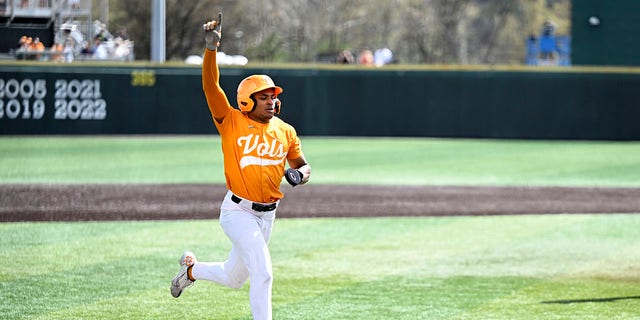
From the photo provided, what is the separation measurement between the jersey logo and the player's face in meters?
0.16

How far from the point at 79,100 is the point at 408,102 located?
311 inches

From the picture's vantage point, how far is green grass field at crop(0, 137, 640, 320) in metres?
8.13

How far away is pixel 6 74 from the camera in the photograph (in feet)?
A: 77.8

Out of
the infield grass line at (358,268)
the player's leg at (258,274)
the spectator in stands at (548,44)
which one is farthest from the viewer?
the spectator in stands at (548,44)

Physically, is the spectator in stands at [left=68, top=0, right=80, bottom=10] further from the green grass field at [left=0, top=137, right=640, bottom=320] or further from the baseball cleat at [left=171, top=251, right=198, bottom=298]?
the baseball cleat at [left=171, top=251, right=198, bottom=298]

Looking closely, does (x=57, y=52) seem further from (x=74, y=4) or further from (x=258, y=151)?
(x=258, y=151)

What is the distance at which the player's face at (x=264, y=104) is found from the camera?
6.83 metres

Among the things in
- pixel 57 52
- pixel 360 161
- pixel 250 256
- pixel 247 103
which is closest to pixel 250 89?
pixel 247 103

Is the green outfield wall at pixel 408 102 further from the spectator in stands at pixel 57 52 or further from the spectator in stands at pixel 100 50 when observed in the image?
the spectator in stands at pixel 100 50

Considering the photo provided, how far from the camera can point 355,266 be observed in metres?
10.2

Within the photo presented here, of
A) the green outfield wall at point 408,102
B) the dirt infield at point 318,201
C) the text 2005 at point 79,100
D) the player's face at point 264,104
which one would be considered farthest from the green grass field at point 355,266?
the green outfield wall at point 408,102

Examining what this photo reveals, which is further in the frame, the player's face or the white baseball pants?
the player's face

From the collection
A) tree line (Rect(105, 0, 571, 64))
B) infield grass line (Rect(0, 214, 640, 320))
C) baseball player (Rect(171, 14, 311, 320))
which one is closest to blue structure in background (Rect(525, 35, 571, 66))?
tree line (Rect(105, 0, 571, 64))

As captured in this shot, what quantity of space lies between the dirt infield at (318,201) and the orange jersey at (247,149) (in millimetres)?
6753
